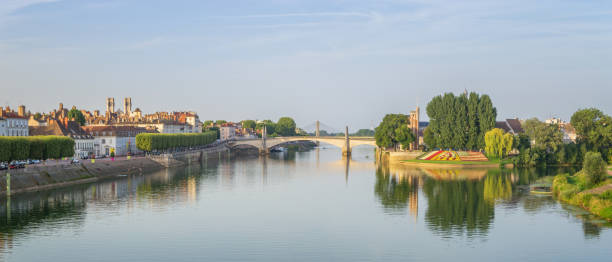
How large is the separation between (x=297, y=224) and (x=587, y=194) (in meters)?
23.5

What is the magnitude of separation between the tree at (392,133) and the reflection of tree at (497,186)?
96.6 feet

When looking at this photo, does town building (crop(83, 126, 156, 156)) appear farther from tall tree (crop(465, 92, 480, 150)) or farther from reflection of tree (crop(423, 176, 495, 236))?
reflection of tree (crop(423, 176, 495, 236))

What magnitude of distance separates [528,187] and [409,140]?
160 ft

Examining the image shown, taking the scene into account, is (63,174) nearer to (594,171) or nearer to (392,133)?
(594,171)

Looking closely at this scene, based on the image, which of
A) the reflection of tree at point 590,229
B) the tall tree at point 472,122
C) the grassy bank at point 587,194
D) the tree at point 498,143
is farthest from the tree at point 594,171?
the tall tree at point 472,122

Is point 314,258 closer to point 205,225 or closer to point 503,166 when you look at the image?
point 205,225

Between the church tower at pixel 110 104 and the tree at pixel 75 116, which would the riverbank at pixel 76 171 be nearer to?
the tree at pixel 75 116

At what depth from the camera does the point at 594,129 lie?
95375 millimetres

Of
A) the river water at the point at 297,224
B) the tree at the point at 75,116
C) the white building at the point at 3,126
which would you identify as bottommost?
the river water at the point at 297,224

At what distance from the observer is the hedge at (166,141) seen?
100938 mm

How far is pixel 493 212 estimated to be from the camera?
4866 centimetres

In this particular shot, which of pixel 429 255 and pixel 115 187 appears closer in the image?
pixel 429 255

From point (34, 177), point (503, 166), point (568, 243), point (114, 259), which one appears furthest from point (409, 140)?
point (114, 259)

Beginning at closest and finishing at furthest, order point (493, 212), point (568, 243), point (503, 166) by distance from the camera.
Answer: point (568, 243), point (493, 212), point (503, 166)
